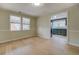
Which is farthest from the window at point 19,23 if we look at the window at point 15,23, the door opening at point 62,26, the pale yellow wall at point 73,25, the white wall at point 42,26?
the pale yellow wall at point 73,25

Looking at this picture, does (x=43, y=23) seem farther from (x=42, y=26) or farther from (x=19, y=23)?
(x=19, y=23)

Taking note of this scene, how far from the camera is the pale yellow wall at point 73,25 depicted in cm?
323

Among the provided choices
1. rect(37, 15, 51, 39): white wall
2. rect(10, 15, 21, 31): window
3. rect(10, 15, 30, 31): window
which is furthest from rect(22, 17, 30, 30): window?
rect(37, 15, 51, 39): white wall

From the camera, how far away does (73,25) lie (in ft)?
11.3

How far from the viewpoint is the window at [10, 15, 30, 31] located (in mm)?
2025

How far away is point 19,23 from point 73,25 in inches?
87.0

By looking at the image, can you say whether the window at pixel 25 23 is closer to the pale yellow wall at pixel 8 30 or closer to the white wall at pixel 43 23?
the pale yellow wall at pixel 8 30

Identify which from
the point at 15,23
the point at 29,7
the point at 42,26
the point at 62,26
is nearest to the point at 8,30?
the point at 15,23

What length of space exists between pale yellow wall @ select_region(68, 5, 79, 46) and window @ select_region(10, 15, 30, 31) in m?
1.85

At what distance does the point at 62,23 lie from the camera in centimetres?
361

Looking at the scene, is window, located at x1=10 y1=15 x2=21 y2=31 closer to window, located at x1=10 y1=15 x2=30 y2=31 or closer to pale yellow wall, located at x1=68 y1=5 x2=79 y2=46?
window, located at x1=10 y1=15 x2=30 y2=31
